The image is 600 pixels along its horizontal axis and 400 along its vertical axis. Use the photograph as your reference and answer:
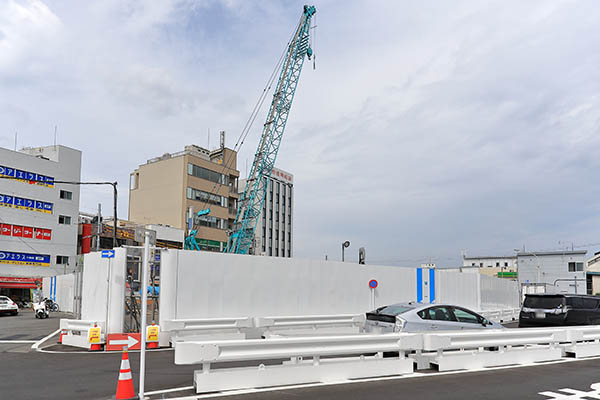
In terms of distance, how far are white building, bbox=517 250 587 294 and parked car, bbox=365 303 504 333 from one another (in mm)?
62484

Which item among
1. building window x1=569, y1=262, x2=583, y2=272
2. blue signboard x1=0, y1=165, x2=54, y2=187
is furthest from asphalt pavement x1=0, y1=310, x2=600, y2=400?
building window x1=569, y1=262, x2=583, y2=272

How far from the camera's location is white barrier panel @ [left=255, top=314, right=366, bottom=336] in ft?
54.8

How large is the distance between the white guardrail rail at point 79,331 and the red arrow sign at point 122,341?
0.44m

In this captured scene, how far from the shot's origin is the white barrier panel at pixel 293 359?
26.7 feet

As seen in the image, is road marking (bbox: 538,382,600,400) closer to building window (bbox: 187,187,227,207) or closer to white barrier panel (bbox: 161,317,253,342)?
white barrier panel (bbox: 161,317,253,342)

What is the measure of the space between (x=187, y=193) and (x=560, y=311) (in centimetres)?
6183

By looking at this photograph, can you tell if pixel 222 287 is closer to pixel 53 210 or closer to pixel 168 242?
Result: pixel 53 210

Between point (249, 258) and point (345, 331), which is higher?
point (249, 258)

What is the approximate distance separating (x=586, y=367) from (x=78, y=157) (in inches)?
2336

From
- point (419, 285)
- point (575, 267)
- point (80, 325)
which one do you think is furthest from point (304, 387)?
point (575, 267)

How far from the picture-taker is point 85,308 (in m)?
16.2

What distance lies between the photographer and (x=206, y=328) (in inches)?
610

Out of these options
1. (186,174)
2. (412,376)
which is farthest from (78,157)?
(412,376)

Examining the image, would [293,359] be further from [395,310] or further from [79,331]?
[79,331]
